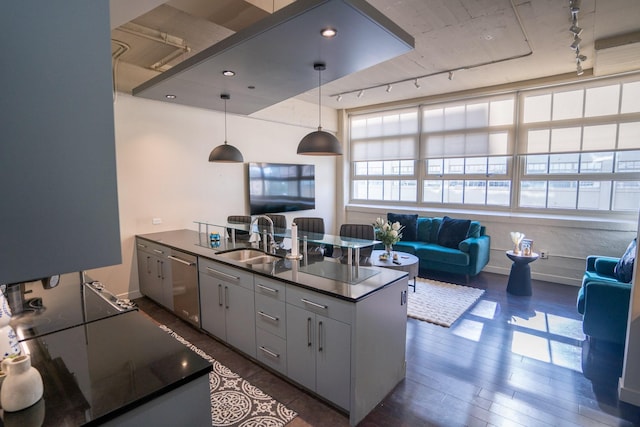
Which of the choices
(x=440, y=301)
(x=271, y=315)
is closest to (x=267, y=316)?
(x=271, y=315)

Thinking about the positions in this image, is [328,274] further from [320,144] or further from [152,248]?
[152,248]

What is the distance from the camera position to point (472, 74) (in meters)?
4.91

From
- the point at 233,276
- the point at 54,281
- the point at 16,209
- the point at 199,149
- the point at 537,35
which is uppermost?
the point at 537,35

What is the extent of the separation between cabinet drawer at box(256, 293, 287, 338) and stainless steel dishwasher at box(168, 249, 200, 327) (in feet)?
3.43

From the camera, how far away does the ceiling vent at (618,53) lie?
353 centimetres

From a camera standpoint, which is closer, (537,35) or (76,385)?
(76,385)

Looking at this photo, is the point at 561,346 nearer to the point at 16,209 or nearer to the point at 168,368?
the point at 168,368

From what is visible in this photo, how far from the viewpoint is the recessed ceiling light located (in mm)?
2235

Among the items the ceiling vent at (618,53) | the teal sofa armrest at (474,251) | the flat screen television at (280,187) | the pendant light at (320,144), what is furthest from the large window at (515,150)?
the pendant light at (320,144)

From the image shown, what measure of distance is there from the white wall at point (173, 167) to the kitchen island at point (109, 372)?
2688 mm

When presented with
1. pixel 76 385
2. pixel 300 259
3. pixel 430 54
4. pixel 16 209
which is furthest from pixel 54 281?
pixel 430 54

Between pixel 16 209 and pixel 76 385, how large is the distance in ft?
2.53

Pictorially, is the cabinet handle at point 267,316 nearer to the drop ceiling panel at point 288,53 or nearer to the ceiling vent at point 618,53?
the drop ceiling panel at point 288,53

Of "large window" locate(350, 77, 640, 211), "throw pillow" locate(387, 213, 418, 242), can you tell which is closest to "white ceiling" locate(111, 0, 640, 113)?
"large window" locate(350, 77, 640, 211)
